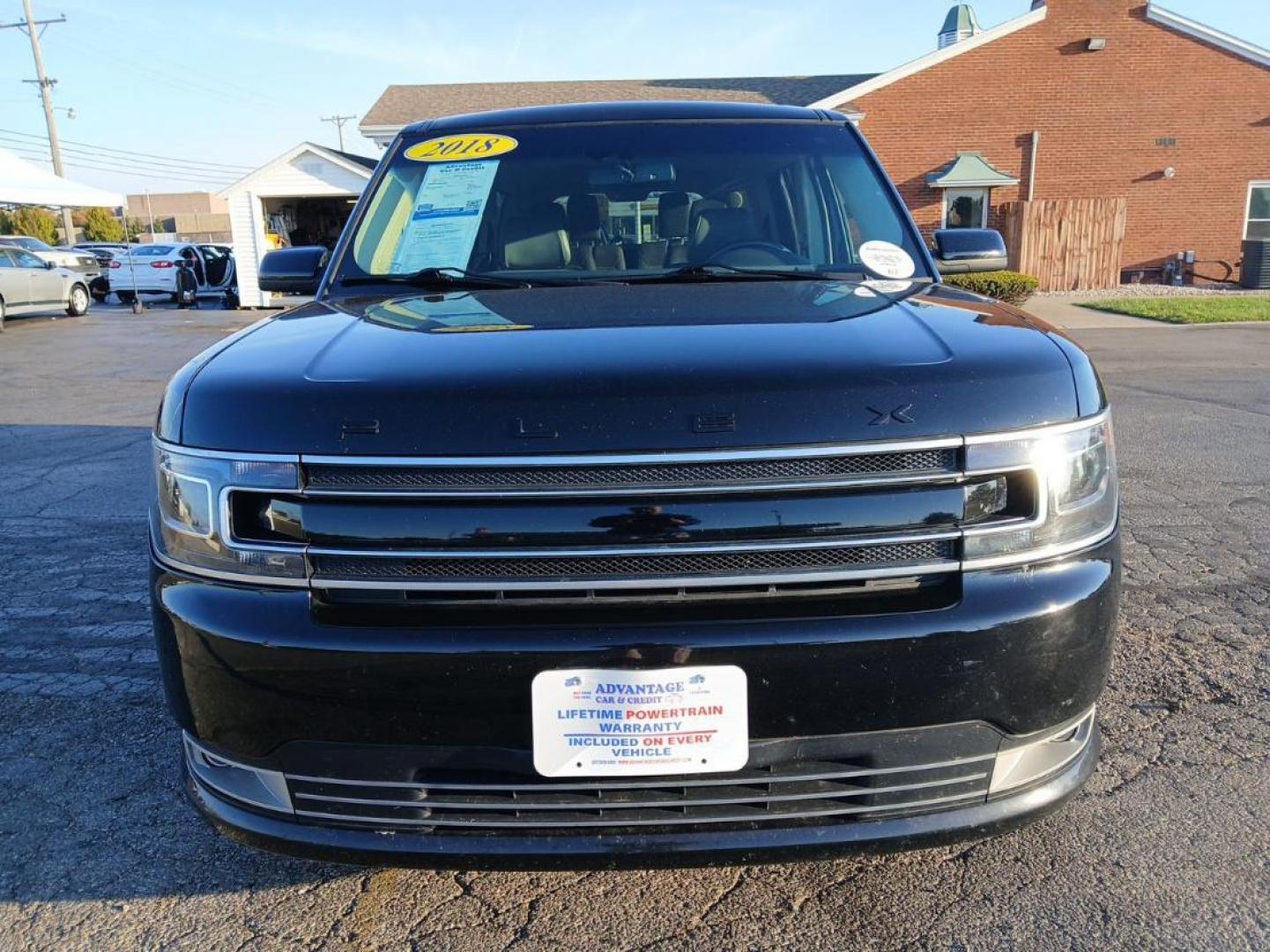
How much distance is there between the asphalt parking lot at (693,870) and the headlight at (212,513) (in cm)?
90

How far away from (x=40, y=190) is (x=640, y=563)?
26.2 m

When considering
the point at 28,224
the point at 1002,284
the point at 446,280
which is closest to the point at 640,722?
the point at 446,280

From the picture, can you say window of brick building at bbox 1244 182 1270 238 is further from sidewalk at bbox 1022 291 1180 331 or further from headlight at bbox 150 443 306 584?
headlight at bbox 150 443 306 584

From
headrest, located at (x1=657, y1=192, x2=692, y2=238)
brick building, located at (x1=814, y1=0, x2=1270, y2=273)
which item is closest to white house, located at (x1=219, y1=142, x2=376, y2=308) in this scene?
brick building, located at (x1=814, y1=0, x2=1270, y2=273)

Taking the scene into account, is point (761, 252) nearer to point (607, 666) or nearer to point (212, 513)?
point (607, 666)

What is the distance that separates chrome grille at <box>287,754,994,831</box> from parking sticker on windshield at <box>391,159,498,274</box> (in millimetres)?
1705

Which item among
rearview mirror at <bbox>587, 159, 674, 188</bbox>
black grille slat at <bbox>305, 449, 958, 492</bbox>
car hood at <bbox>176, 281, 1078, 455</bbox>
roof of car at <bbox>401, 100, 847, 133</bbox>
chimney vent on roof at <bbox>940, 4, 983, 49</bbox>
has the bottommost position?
black grille slat at <bbox>305, 449, 958, 492</bbox>

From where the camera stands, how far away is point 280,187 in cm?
2177

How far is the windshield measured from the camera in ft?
9.80

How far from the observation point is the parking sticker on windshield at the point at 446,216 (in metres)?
2.97

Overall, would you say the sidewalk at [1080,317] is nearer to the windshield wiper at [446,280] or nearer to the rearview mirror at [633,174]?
the rearview mirror at [633,174]

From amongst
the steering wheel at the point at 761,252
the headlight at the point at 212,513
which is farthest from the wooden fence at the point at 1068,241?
the headlight at the point at 212,513

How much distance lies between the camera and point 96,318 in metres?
20.8

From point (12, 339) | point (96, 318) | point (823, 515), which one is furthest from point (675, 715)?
point (96, 318)
